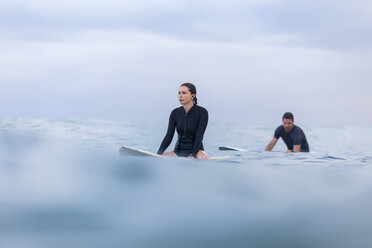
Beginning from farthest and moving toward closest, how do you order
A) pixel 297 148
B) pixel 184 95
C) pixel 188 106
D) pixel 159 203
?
1. pixel 297 148
2. pixel 188 106
3. pixel 184 95
4. pixel 159 203

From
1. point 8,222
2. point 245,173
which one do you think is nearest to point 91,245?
point 8,222

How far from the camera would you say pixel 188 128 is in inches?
278

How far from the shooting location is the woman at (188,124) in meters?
6.84

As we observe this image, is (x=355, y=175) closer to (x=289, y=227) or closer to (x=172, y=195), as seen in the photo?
(x=289, y=227)

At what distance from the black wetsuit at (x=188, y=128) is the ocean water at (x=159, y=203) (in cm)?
203

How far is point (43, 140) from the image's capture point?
4.86 metres

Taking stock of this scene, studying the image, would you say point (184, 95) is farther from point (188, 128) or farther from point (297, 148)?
point (297, 148)

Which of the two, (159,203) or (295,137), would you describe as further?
(295,137)

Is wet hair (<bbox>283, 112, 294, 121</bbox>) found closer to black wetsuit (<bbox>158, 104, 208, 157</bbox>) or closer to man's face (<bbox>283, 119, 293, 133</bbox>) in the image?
man's face (<bbox>283, 119, 293, 133</bbox>)

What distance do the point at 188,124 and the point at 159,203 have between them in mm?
3440

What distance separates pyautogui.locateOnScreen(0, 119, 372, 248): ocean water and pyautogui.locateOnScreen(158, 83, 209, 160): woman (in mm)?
2002

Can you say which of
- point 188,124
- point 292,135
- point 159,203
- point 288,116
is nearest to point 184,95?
point 188,124

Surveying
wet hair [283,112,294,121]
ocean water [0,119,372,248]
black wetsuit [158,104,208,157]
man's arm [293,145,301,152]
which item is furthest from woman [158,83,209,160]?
wet hair [283,112,294,121]

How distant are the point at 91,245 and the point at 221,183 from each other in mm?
1703
